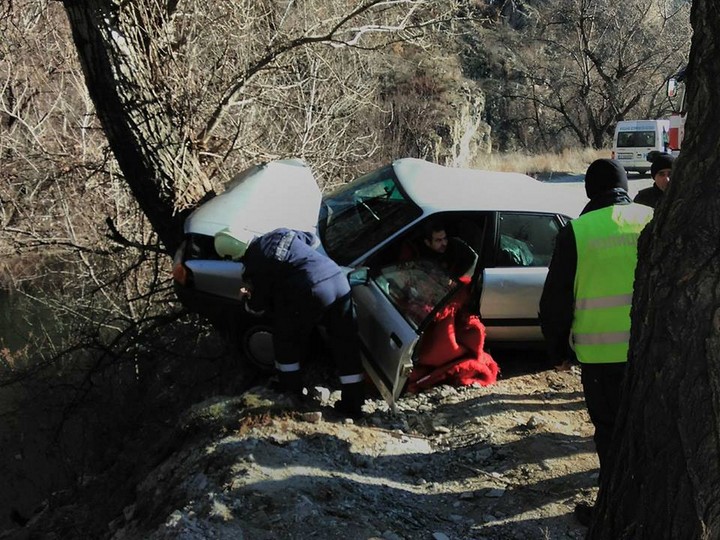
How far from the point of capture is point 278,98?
9109mm

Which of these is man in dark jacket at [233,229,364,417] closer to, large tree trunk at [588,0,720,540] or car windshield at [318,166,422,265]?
car windshield at [318,166,422,265]

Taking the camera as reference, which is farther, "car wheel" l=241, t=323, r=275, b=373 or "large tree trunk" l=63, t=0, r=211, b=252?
"large tree trunk" l=63, t=0, r=211, b=252

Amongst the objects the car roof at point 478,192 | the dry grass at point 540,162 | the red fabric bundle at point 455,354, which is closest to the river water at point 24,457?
the red fabric bundle at point 455,354

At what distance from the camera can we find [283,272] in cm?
422

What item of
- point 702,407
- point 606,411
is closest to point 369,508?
point 606,411

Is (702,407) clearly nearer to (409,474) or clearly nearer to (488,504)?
(488,504)

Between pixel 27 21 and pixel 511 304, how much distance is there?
9795mm

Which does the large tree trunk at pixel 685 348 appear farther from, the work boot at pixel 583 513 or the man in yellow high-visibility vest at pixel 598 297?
the work boot at pixel 583 513

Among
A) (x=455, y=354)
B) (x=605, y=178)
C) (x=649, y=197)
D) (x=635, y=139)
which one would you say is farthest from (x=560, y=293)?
(x=635, y=139)

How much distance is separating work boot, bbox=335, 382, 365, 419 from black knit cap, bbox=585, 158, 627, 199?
1.94 meters

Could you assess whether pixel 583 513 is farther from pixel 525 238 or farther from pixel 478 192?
pixel 478 192

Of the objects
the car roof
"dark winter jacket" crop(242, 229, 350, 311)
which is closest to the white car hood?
"dark winter jacket" crop(242, 229, 350, 311)

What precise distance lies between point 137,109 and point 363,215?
2040mm

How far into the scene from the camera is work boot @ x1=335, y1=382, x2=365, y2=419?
444cm
